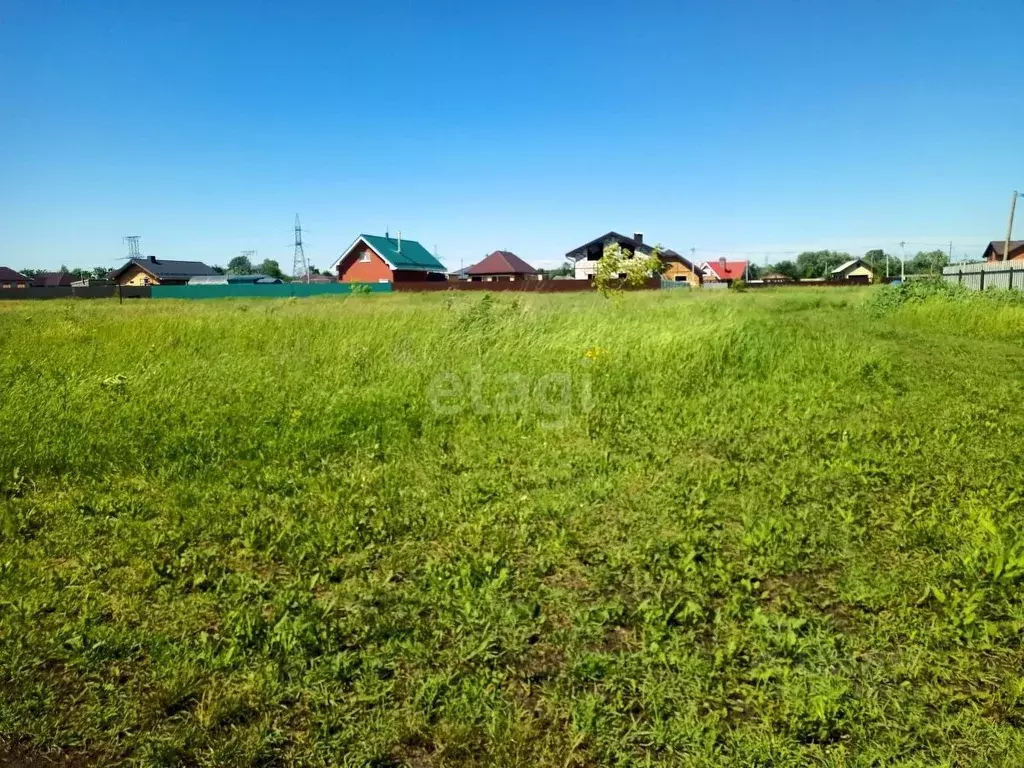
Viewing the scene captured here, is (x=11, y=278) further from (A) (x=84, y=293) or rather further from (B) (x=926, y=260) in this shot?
(B) (x=926, y=260)

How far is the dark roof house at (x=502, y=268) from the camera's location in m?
47.5

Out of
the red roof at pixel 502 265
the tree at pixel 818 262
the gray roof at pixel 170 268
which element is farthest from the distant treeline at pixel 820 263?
the gray roof at pixel 170 268

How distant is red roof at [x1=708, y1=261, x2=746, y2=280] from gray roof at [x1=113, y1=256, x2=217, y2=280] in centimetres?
5521

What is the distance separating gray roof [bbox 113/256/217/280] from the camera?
46.5m

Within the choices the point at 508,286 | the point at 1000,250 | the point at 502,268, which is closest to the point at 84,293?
the point at 508,286

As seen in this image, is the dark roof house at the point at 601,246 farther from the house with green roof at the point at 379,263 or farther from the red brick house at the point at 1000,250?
the red brick house at the point at 1000,250

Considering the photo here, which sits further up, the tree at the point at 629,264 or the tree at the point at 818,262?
the tree at the point at 818,262

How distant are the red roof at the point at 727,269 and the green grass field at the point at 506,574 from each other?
7092cm

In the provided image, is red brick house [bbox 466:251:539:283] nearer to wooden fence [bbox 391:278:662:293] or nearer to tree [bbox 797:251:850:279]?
wooden fence [bbox 391:278:662:293]

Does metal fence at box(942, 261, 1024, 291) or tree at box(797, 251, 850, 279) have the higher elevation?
tree at box(797, 251, 850, 279)

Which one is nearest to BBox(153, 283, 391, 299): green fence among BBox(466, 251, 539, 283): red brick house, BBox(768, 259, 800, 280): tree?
BBox(466, 251, 539, 283): red brick house

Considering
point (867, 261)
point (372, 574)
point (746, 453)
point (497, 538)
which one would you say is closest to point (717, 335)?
point (746, 453)

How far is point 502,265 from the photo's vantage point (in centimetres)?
4809

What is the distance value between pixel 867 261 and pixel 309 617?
277 ft
